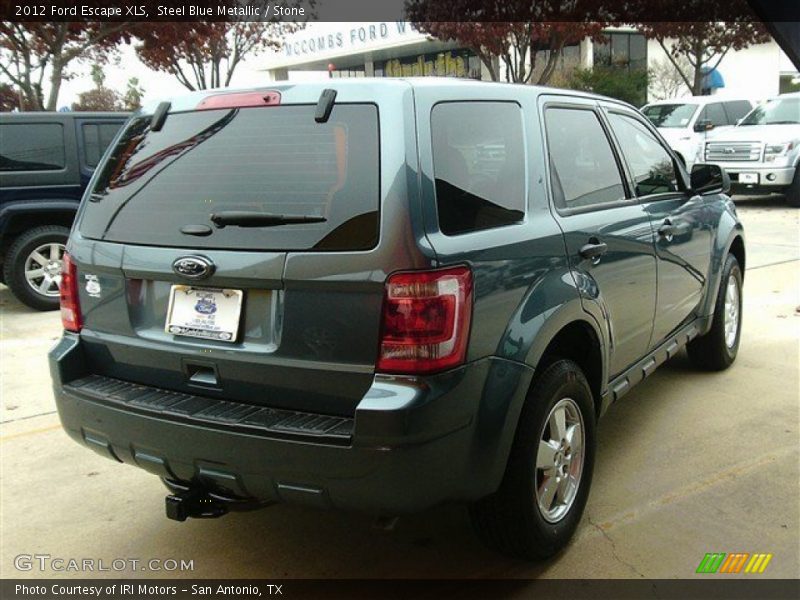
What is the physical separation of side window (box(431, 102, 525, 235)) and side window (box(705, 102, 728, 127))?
15.5 metres

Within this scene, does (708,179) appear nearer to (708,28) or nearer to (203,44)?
(203,44)

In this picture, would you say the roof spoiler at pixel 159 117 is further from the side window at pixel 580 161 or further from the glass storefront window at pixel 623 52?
the glass storefront window at pixel 623 52

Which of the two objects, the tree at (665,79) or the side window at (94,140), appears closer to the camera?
→ the side window at (94,140)

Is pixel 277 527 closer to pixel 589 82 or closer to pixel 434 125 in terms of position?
pixel 434 125

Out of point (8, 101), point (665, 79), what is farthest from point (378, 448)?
point (665, 79)

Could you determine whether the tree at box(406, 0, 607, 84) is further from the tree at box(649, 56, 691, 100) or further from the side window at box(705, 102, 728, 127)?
the tree at box(649, 56, 691, 100)

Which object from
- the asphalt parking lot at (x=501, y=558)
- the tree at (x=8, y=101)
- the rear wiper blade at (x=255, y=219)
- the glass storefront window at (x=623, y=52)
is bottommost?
the asphalt parking lot at (x=501, y=558)

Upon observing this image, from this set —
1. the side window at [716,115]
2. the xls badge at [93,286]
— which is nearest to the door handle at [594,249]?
the xls badge at [93,286]

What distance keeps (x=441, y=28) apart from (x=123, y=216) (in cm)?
2012

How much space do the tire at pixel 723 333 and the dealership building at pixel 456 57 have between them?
29925 millimetres

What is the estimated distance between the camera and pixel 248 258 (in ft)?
8.14

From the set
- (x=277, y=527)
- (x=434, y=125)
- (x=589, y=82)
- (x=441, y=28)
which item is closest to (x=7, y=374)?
(x=277, y=527)

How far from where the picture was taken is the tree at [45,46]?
12.6m

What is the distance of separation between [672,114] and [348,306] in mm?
16400
